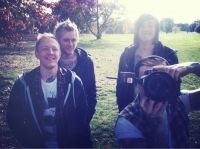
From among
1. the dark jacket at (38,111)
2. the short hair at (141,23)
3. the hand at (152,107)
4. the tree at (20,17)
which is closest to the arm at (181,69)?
the hand at (152,107)

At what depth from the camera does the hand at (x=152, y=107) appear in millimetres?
2432

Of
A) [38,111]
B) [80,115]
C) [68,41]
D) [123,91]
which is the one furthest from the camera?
[123,91]

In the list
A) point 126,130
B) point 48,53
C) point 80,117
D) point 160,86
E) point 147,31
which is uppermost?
point 147,31

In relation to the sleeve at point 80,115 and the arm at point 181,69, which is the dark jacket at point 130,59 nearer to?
the sleeve at point 80,115

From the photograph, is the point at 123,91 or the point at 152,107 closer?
the point at 152,107

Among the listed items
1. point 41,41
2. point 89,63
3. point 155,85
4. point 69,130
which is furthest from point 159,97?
point 89,63

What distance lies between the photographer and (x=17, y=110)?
3746mm

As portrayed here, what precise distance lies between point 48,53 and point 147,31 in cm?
178

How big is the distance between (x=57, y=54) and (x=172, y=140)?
1.78 metres

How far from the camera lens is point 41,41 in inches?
153

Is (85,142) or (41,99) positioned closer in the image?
(41,99)

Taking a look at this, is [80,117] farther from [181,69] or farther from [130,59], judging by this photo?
[181,69]

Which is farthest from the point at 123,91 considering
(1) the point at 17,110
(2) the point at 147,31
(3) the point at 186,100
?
(3) the point at 186,100

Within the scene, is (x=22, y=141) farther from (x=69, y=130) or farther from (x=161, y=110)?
(x=161, y=110)
